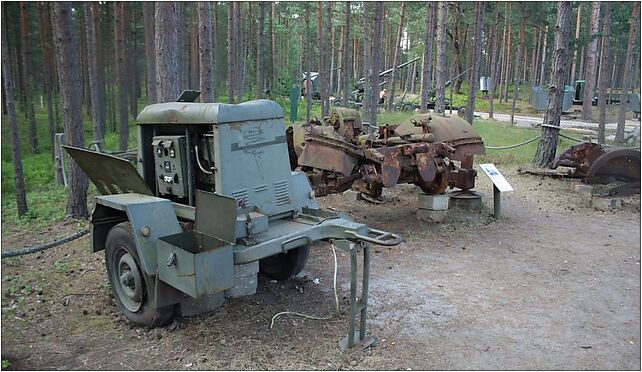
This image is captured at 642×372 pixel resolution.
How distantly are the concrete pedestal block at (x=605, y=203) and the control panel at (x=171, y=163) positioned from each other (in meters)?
7.66

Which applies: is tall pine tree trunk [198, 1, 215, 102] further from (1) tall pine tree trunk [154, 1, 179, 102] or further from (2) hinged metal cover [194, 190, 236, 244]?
(2) hinged metal cover [194, 190, 236, 244]

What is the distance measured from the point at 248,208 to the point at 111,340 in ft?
4.93

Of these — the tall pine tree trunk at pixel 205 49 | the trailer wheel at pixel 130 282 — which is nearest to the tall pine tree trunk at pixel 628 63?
the tall pine tree trunk at pixel 205 49

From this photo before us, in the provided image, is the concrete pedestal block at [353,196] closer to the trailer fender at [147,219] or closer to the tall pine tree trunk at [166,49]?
the tall pine tree trunk at [166,49]

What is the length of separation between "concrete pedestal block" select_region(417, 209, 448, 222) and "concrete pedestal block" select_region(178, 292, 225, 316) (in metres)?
4.49

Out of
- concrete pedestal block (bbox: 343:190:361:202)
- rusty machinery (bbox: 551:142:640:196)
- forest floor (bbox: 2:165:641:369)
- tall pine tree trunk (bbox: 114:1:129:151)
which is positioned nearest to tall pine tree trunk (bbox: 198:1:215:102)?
concrete pedestal block (bbox: 343:190:361:202)

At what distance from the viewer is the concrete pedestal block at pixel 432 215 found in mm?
8164

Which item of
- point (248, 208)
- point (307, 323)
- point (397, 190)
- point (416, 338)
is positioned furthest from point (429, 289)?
point (397, 190)

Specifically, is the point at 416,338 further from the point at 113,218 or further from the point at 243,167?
the point at 113,218

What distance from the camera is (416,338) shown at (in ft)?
14.0

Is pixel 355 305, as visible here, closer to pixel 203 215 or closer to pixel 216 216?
pixel 216 216

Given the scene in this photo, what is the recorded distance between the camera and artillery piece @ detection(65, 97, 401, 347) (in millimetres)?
3961

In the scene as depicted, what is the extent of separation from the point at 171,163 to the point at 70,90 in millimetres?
4641

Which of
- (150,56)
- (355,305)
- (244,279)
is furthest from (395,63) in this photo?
(355,305)
